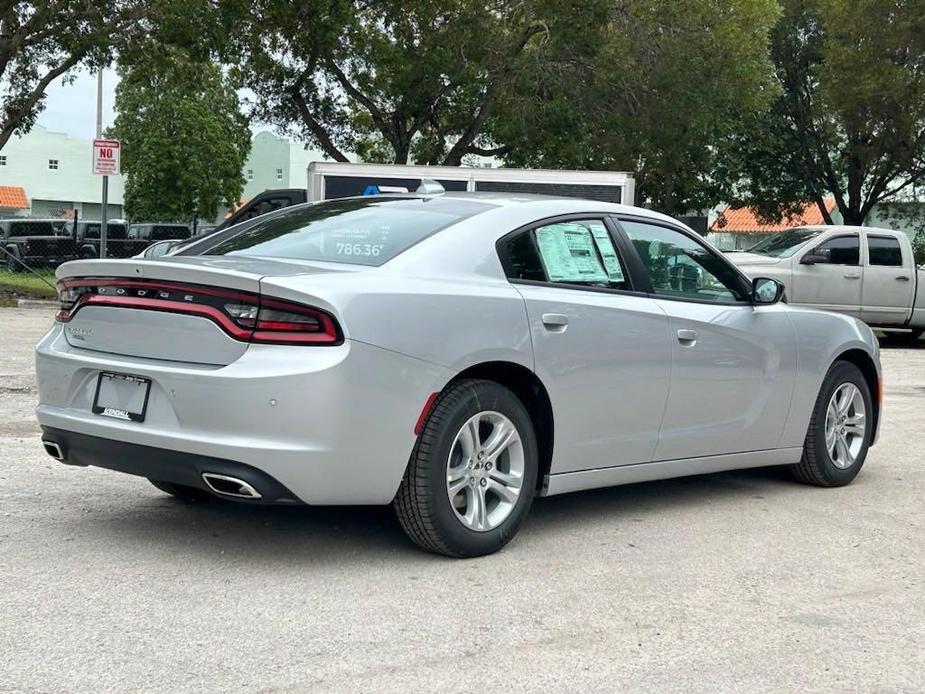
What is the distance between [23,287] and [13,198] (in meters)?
54.7

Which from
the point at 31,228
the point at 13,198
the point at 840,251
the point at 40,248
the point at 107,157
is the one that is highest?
the point at 13,198

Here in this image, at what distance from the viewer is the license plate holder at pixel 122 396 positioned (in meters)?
4.85

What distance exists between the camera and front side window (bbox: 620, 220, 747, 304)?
6133 millimetres

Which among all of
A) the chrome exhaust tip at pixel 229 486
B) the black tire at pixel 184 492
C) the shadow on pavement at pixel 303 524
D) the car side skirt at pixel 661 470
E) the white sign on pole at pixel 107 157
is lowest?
the shadow on pavement at pixel 303 524

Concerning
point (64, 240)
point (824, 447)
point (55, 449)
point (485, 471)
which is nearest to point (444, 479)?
point (485, 471)

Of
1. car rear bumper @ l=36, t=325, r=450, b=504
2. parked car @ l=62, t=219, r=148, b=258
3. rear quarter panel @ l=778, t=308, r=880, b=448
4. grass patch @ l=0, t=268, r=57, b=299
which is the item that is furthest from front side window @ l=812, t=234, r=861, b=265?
parked car @ l=62, t=219, r=148, b=258

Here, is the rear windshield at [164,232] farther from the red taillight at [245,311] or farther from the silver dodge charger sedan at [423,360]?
the red taillight at [245,311]

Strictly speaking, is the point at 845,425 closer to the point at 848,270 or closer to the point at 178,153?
the point at 848,270

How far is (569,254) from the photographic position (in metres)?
5.77

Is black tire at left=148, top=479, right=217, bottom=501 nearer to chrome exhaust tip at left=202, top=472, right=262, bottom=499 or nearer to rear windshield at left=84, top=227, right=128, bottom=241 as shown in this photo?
chrome exhaust tip at left=202, top=472, right=262, bottom=499

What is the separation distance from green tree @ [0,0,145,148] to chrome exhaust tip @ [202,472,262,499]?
17.5 m

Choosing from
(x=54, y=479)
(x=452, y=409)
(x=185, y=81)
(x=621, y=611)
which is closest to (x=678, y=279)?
(x=452, y=409)

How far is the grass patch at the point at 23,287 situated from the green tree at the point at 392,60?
591cm

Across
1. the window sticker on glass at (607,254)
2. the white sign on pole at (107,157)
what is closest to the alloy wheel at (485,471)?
the window sticker on glass at (607,254)
